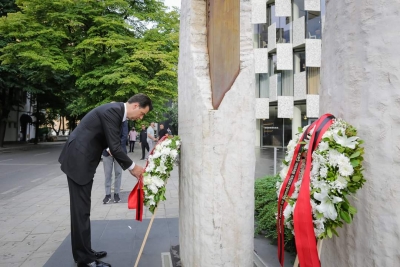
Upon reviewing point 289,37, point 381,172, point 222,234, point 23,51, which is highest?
point 289,37

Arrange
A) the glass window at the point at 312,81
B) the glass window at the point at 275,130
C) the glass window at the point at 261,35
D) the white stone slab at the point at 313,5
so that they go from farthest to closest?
the glass window at the point at 261,35, the glass window at the point at 275,130, the glass window at the point at 312,81, the white stone slab at the point at 313,5

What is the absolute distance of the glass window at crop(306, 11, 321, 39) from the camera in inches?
824

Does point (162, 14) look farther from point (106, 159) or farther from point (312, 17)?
point (106, 159)

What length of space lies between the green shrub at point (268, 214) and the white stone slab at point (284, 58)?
59.0 feet

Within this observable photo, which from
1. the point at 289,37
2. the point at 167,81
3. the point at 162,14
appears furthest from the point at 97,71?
the point at 289,37

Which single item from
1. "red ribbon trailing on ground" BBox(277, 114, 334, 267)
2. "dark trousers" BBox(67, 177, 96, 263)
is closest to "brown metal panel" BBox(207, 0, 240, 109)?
"red ribbon trailing on ground" BBox(277, 114, 334, 267)

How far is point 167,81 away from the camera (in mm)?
17844

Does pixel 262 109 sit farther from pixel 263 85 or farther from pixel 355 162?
pixel 355 162

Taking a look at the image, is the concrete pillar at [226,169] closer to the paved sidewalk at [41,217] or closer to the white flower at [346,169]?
the white flower at [346,169]

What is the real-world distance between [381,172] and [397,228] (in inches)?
12.5

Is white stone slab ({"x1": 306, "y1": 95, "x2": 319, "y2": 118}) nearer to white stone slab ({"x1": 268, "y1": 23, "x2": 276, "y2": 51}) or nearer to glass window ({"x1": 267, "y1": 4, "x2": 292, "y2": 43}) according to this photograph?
glass window ({"x1": 267, "y1": 4, "x2": 292, "y2": 43})

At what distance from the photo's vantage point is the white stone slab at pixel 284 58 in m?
22.1

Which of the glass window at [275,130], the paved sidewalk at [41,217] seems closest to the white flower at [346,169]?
the paved sidewalk at [41,217]

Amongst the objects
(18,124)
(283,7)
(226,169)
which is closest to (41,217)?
(226,169)
